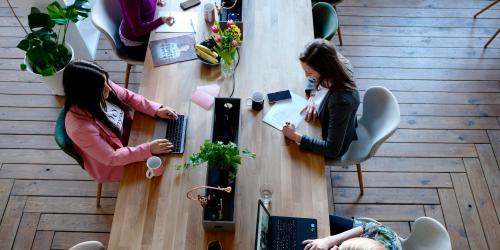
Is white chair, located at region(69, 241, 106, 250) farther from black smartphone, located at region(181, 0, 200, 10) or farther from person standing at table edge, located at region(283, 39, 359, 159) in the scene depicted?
black smartphone, located at region(181, 0, 200, 10)

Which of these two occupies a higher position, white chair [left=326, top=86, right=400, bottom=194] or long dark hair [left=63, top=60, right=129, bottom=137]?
long dark hair [left=63, top=60, right=129, bottom=137]

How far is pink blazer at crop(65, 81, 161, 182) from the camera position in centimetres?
213

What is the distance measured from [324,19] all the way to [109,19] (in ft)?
5.57

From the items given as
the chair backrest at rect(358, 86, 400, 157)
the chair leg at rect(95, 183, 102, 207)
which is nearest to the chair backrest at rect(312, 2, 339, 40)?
the chair backrest at rect(358, 86, 400, 157)

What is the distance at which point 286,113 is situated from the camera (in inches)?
94.8

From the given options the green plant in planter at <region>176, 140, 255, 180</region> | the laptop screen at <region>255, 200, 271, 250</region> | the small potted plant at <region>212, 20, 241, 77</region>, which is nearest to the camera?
the laptop screen at <region>255, 200, 271, 250</region>

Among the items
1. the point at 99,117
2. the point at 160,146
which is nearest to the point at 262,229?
the point at 160,146

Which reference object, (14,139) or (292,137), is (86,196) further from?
(292,137)

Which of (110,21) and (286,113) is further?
(110,21)

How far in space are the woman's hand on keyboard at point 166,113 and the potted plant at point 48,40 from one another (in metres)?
1.20

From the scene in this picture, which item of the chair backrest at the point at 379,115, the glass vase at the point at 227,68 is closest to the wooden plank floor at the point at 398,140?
the chair backrest at the point at 379,115

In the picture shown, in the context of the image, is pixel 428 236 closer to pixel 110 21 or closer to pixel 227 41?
pixel 227 41

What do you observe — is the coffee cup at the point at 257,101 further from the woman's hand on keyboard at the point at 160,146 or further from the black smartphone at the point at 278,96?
the woman's hand on keyboard at the point at 160,146

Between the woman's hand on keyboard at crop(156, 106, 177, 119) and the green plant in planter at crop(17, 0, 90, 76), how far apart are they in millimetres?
1201
